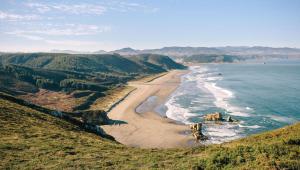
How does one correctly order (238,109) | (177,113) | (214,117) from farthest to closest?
(238,109) < (177,113) < (214,117)

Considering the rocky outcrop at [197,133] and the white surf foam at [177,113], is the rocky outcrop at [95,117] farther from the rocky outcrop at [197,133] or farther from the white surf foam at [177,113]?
the rocky outcrop at [197,133]

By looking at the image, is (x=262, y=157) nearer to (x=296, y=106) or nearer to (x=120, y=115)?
(x=120, y=115)

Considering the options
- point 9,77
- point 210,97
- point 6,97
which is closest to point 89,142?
point 6,97

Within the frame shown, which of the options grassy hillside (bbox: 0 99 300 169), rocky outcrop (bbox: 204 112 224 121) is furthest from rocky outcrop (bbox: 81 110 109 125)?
grassy hillside (bbox: 0 99 300 169)

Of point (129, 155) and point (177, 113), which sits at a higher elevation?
point (129, 155)

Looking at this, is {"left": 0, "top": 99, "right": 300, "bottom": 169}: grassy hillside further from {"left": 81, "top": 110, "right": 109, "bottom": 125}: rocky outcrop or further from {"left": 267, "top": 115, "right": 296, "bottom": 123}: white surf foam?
{"left": 81, "top": 110, "right": 109, "bottom": 125}: rocky outcrop

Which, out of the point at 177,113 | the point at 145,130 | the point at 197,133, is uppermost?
the point at 197,133

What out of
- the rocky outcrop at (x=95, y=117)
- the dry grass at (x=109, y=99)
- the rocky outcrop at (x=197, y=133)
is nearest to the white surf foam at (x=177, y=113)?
the rocky outcrop at (x=197, y=133)

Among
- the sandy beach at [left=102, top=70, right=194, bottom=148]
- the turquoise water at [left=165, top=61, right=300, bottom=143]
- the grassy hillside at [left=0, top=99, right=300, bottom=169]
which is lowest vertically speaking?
the sandy beach at [left=102, top=70, right=194, bottom=148]

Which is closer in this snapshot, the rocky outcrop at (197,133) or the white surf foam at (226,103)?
the rocky outcrop at (197,133)

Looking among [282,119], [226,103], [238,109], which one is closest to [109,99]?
[226,103]

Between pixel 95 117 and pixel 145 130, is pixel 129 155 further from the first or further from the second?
pixel 95 117
